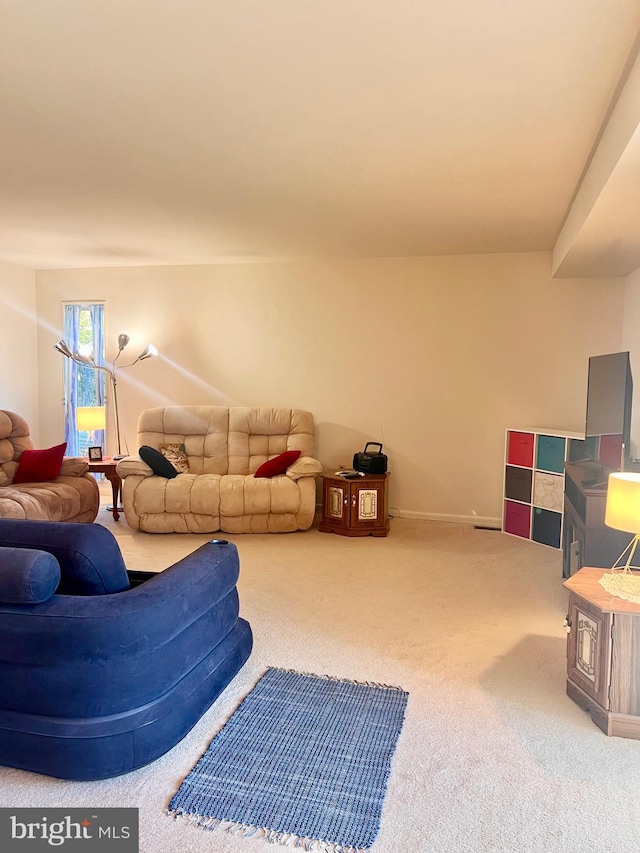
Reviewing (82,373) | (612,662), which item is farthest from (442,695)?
(82,373)

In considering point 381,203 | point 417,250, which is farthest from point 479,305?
point 381,203

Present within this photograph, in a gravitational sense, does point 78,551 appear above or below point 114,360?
below

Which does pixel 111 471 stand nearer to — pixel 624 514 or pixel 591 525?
pixel 591 525

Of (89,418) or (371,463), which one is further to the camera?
(89,418)

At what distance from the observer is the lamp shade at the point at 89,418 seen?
591 cm

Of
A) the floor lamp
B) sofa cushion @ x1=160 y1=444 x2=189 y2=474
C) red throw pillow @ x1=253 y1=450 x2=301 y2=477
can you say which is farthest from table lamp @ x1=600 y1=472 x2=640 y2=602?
the floor lamp

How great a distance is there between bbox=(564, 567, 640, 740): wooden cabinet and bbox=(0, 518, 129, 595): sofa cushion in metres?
1.83

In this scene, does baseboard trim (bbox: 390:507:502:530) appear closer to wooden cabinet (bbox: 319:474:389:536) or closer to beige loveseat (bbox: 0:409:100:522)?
wooden cabinet (bbox: 319:474:389:536)

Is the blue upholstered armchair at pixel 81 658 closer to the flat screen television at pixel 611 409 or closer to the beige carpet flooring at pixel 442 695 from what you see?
the beige carpet flooring at pixel 442 695

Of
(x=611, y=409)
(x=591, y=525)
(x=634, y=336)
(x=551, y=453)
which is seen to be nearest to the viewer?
(x=591, y=525)

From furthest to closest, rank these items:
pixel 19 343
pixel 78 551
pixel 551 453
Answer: pixel 19 343 → pixel 551 453 → pixel 78 551

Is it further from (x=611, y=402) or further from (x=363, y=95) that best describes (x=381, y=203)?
(x=611, y=402)

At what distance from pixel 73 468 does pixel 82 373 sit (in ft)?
5.80

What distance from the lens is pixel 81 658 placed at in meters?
2.01
